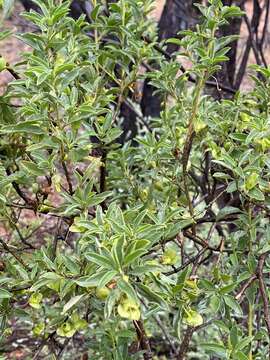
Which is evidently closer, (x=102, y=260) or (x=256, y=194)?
(x=102, y=260)

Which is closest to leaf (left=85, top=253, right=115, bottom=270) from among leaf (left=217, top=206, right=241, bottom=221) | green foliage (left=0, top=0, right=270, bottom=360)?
green foliage (left=0, top=0, right=270, bottom=360)

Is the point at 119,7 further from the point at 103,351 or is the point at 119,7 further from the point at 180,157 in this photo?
the point at 103,351

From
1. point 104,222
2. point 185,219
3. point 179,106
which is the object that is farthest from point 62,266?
point 179,106

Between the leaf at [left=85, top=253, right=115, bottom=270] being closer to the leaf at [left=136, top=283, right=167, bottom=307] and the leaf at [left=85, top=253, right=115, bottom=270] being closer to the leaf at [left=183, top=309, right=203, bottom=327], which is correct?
the leaf at [left=136, top=283, right=167, bottom=307]

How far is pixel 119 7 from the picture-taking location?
132 centimetres

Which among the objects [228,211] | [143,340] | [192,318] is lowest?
[143,340]

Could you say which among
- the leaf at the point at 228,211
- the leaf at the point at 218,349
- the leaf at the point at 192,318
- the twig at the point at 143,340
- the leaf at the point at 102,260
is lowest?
the twig at the point at 143,340

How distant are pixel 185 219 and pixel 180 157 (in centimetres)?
24

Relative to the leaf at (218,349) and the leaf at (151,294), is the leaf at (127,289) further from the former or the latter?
the leaf at (218,349)

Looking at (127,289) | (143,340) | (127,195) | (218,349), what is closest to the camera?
(127,289)

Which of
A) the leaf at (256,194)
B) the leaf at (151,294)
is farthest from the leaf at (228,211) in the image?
the leaf at (151,294)

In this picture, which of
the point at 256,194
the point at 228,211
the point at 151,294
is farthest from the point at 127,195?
the point at 151,294

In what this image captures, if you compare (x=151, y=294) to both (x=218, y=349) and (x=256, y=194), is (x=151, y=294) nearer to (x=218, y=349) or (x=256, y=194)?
(x=218, y=349)

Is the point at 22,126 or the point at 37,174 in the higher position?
the point at 22,126
